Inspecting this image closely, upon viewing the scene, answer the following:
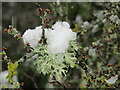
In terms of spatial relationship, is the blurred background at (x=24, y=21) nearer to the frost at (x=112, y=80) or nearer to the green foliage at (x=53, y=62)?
the frost at (x=112, y=80)

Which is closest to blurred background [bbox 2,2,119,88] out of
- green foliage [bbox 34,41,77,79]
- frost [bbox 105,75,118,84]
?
frost [bbox 105,75,118,84]

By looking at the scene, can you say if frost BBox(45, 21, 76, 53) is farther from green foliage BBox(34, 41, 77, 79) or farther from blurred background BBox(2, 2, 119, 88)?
blurred background BBox(2, 2, 119, 88)

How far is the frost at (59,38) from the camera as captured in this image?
133 cm

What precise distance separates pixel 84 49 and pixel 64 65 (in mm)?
853

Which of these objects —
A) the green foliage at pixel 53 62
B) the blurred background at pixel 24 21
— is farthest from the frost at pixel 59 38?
the blurred background at pixel 24 21

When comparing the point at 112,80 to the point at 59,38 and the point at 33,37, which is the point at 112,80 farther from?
the point at 33,37

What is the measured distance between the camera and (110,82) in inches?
69.3

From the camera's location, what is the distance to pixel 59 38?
4.69ft

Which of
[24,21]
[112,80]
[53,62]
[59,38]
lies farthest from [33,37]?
[24,21]

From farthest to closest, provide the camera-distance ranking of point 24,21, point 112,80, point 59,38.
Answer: point 24,21
point 112,80
point 59,38

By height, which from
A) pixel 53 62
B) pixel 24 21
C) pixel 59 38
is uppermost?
pixel 24 21

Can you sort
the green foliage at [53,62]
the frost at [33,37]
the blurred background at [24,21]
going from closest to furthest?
1. the green foliage at [53,62]
2. the frost at [33,37]
3. the blurred background at [24,21]

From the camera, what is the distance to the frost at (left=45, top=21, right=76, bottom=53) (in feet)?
4.36

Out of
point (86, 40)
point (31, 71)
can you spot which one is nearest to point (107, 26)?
point (86, 40)
